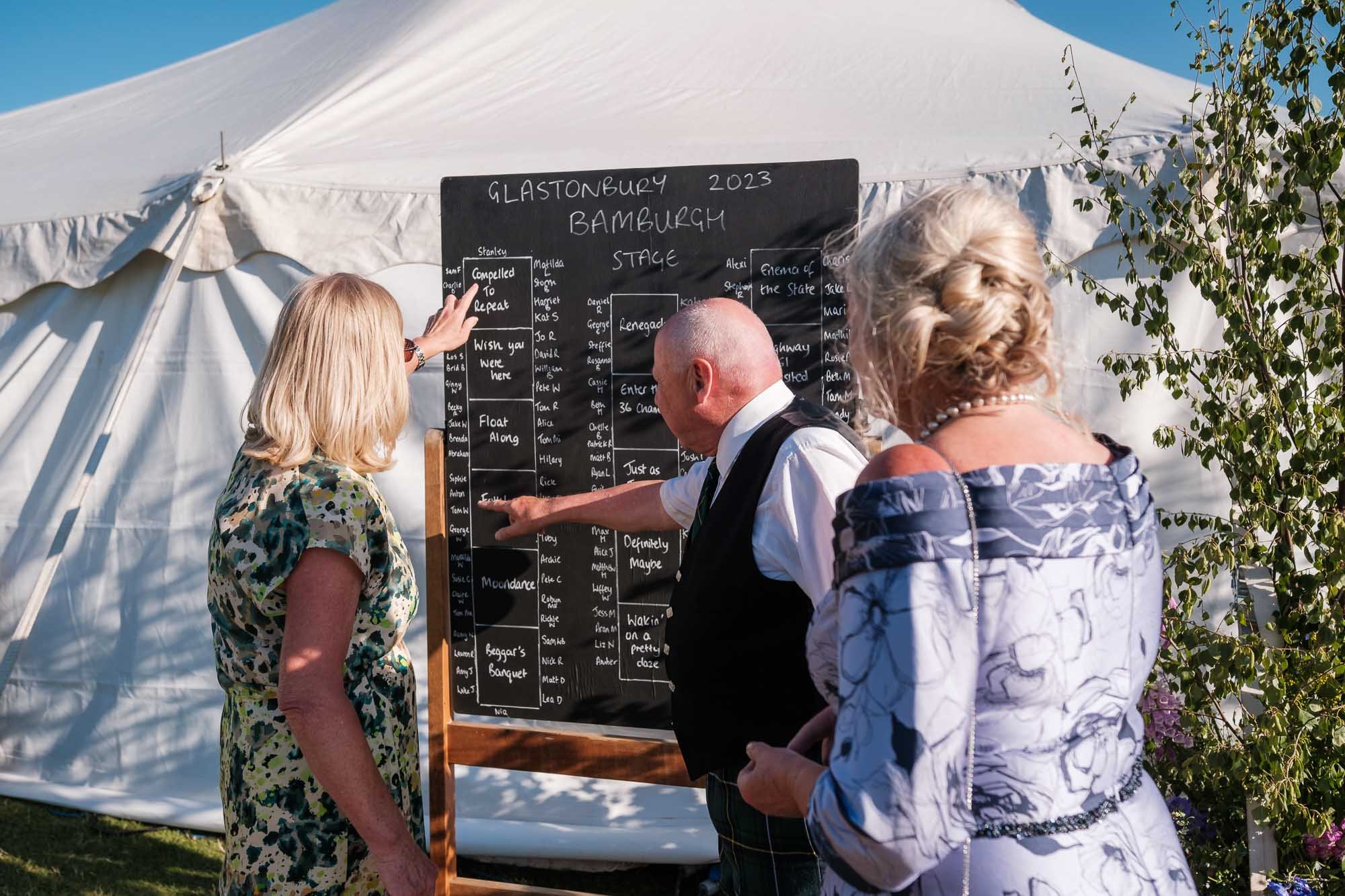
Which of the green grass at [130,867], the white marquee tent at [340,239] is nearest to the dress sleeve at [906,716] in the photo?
the white marquee tent at [340,239]

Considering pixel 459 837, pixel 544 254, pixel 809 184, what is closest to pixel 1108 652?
pixel 809 184

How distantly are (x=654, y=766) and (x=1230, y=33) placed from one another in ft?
7.73

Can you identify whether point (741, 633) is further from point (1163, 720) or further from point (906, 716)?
point (1163, 720)

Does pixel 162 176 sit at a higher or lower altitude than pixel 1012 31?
lower

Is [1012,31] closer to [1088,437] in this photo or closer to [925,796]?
[1088,437]

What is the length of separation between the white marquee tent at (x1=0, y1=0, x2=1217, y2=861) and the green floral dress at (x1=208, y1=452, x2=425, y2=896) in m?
2.01

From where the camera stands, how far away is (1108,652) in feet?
3.89

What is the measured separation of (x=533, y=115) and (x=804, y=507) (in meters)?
2.83

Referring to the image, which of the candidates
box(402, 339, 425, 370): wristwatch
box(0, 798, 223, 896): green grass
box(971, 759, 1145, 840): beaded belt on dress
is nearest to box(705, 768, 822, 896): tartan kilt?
box(971, 759, 1145, 840): beaded belt on dress

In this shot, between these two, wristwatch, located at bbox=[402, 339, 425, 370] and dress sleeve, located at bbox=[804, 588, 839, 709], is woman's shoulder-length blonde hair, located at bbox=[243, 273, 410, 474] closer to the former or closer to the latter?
wristwatch, located at bbox=[402, 339, 425, 370]

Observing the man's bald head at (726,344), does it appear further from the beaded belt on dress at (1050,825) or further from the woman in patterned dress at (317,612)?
the beaded belt on dress at (1050,825)

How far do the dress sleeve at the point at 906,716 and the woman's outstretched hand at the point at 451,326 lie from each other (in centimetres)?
200

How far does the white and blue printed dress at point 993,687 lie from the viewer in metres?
1.07

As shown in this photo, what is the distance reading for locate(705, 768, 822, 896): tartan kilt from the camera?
192 centimetres
